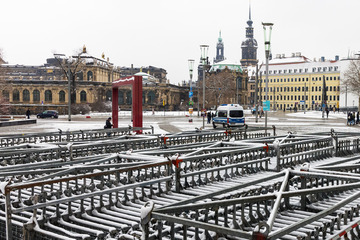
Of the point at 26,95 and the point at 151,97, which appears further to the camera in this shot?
the point at 151,97

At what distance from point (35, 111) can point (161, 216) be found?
87643 mm

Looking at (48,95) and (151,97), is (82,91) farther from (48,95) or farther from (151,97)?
(151,97)

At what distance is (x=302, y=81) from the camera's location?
13550 centimetres

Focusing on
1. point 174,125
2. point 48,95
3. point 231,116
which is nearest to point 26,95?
point 48,95

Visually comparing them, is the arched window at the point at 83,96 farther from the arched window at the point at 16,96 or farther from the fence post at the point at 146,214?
the fence post at the point at 146,214

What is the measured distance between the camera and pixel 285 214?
747 centimetres

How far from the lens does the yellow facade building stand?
12975 cm

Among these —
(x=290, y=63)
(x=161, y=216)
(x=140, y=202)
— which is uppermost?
(x=290, y=63)

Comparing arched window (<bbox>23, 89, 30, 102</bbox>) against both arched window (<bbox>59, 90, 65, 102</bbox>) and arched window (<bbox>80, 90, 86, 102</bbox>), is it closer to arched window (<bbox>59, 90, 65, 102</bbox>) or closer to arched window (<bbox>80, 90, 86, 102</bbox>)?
arched window (<bbox>59, 90, 65, 102</bbox>)

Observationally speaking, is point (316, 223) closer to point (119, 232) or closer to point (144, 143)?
point (119, 232)

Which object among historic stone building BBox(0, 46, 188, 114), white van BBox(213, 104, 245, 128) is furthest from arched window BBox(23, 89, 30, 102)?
white van BBox(213, 104, 245, 128)

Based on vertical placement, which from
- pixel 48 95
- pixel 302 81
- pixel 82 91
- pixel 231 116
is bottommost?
pixel 231 116

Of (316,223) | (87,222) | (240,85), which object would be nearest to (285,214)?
(316,223)

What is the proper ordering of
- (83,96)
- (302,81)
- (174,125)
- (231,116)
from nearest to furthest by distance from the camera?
(231,116), (174,125), (83,96), (302,81)
